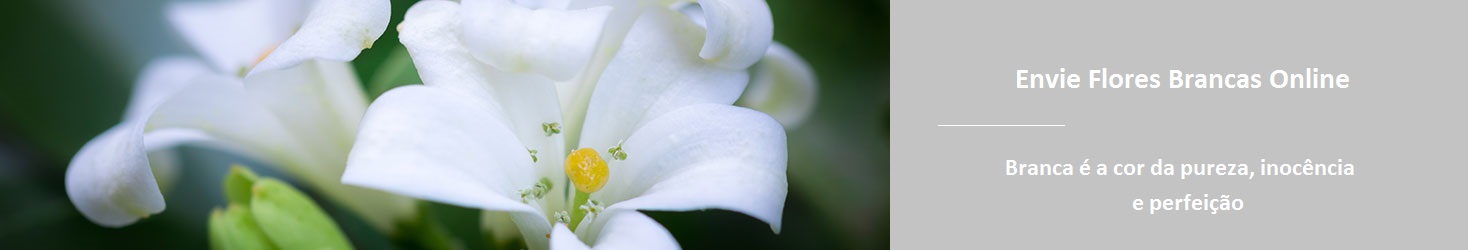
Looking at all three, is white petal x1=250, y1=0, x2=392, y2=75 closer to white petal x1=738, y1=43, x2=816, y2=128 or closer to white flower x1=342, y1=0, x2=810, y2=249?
white flower x1=342, y1=0, x2=810, y2=249

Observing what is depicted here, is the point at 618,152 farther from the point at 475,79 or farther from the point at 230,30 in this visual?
the point at 230,30

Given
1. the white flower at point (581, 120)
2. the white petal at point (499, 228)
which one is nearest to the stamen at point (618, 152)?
the white flower at point (581, 120)

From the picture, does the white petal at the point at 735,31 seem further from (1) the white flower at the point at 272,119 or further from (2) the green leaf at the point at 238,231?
(2) the green leaf at the point at 238,231

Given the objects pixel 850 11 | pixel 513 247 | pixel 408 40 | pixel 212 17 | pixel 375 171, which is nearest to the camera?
pixel 375 171

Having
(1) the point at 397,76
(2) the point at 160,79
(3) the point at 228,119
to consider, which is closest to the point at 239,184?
(3) the point at 228,119

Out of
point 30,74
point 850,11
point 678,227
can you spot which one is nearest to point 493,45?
point 678,227

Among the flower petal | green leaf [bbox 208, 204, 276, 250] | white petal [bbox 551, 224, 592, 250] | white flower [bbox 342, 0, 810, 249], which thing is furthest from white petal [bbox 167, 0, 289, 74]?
white petal [bbox 551, 224, 592, 250]

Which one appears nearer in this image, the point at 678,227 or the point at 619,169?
the point at 619,169

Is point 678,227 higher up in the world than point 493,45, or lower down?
lower down
